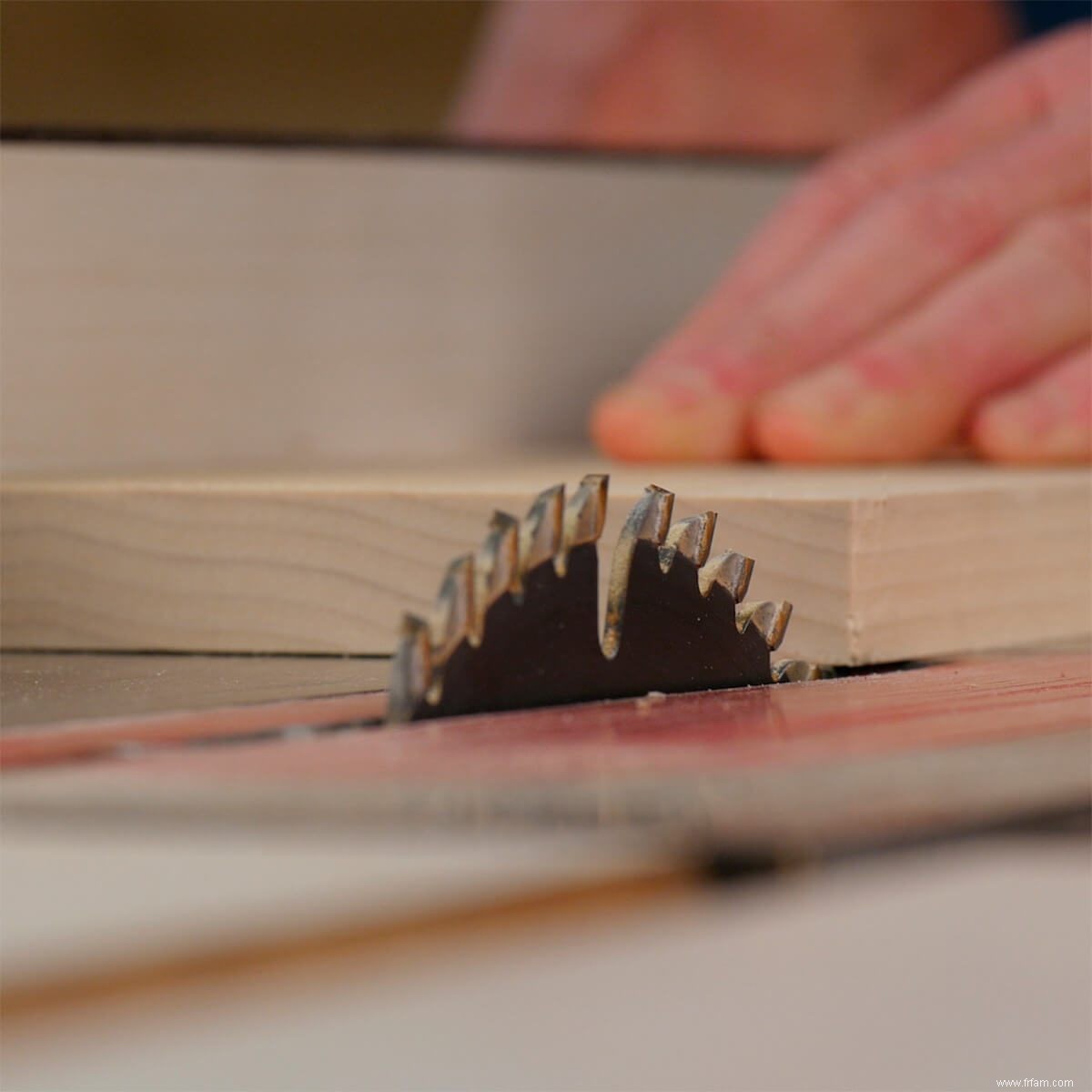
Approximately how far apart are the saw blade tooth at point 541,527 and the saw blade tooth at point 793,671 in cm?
13

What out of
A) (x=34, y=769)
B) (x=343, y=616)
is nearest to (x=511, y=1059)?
(x=34, y=769)

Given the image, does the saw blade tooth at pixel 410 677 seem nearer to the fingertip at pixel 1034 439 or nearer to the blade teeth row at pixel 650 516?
the blade teeth row at pixel 650 516

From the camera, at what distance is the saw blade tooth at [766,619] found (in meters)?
0.60

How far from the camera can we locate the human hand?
1005 millimetres

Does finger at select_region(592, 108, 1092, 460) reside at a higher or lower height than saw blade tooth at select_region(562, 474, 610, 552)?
higher

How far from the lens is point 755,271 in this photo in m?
1.24

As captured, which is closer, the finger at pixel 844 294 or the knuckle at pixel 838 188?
the finger at pixel 844 294

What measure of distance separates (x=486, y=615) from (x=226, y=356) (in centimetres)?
67

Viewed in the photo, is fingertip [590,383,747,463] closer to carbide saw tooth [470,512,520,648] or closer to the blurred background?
the blurred background

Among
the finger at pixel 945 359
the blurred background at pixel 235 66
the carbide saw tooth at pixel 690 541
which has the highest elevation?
the blurred background at pixel 235 66

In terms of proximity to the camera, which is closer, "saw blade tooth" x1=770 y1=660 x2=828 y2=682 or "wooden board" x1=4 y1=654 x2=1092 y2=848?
"wooden board" x1=4 y1=654 x2=1092 y2=848

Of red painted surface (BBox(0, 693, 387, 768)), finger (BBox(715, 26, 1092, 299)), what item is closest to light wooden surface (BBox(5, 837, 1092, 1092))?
red painted surface (BBox(0, 693, 387, 768))

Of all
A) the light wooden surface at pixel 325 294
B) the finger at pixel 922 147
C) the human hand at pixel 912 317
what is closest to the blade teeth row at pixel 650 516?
the human hand at pixel 912 317

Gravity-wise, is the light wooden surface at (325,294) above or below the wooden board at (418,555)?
above
